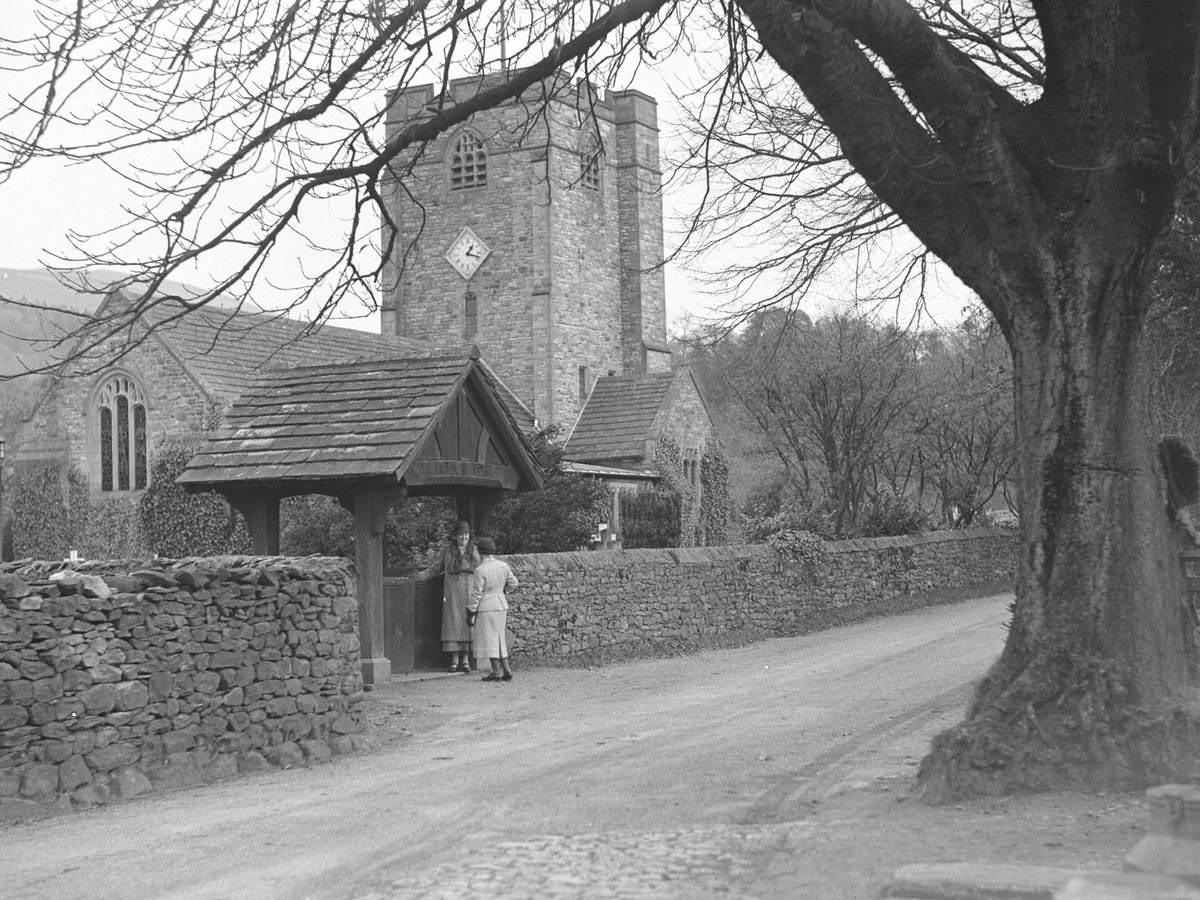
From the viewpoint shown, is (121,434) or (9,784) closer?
(9,784)

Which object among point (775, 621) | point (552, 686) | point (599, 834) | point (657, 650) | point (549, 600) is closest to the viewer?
point (599, 834)

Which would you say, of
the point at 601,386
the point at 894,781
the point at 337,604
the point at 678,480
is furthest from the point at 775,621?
the point at 601,386

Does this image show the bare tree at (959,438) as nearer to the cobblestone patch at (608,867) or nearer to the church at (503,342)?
the church at (503,342)

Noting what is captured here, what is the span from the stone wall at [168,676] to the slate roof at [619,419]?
31.4 meters

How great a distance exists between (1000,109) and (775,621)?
16707 mm

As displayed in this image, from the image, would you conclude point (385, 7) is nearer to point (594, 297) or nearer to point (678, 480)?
point (678, 480)

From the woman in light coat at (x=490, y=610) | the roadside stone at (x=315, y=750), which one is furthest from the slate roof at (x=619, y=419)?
the roadside stone at (x=315, y=750)

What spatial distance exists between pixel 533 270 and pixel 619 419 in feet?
26.1

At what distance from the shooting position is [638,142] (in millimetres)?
56312

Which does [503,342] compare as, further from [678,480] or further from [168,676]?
[168,676]

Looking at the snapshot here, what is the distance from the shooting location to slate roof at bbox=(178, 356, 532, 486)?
14.9 metres

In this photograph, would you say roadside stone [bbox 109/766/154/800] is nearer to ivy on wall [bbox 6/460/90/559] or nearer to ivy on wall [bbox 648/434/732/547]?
ivy on wall [bbox 6/460/90/559]

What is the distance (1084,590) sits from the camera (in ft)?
26.1

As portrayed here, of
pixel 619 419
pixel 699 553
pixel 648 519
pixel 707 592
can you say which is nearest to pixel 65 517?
pixel 648 519
